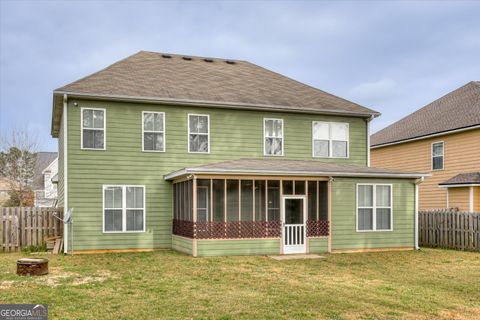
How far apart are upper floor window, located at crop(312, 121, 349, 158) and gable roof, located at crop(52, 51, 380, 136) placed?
0.69m

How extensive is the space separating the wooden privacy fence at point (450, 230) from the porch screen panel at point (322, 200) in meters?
5.57

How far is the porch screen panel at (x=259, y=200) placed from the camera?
17.7m

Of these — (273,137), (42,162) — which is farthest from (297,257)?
(42,162)

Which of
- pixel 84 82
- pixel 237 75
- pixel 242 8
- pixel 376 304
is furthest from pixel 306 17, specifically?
pixel 376 304

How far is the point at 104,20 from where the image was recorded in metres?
19.2

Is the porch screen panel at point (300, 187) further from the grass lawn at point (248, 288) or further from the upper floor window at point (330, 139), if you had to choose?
the grass lawn at point (248, 288)

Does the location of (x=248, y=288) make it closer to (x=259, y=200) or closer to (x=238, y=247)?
(x=238, y=247)

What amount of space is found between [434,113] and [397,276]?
17254mm

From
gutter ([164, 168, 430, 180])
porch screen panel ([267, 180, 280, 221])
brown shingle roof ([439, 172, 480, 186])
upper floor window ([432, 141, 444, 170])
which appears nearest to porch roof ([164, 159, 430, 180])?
gutter ([164, 168, 430, 180])

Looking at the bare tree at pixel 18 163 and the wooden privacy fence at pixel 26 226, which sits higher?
the bare tree at pixel 18 163

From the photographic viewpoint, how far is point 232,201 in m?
17.5

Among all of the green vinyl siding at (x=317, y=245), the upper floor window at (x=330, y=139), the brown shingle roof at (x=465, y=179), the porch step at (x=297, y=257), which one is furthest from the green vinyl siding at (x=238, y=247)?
the brown shingle roof at (x=465, y=179)

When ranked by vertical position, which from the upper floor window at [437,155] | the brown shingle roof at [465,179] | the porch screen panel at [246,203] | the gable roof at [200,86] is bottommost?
the porch screen panel at [246,203]

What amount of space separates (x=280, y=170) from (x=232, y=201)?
2.53 metres
